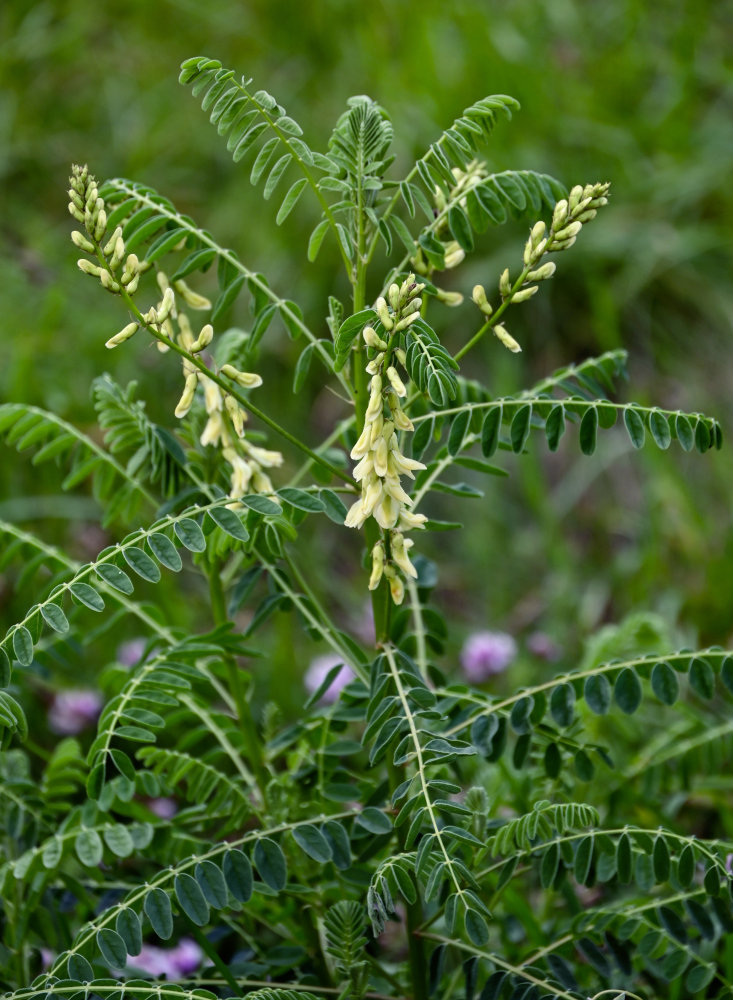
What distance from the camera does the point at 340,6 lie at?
4.13 metres

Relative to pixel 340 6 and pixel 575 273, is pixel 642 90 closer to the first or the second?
pixel 575 273

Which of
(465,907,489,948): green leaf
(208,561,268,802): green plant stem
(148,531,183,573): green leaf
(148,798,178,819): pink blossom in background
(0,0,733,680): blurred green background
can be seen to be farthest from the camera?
(0,0,733,680): blurred green background

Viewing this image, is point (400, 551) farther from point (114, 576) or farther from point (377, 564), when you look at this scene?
point (114, 576)

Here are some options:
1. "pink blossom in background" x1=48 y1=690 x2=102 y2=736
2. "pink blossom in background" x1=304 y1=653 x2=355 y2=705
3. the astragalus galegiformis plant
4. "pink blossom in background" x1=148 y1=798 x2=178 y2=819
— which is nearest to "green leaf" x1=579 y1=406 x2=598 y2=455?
the astragalus galegiformis plant

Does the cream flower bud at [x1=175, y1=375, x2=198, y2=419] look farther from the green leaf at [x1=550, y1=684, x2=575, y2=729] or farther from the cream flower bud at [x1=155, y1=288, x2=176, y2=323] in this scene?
the green leaf at [x1=550, y1=684, x2=575, y2=729]

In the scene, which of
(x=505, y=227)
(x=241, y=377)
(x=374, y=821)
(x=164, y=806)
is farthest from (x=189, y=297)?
(x=505, y=227)

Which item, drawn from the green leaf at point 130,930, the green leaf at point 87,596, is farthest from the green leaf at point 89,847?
the green leaf at point 87,596

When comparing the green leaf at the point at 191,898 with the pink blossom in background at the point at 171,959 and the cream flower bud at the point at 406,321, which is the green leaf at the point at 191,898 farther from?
the cream flower bud at the point at 406,321

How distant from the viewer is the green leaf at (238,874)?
116 cm

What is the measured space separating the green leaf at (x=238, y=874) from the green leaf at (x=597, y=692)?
43cm

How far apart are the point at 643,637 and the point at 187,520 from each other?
1.06 metres

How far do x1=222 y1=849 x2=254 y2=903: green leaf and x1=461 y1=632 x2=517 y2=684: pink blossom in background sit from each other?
3.82 feet

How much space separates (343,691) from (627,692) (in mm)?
343

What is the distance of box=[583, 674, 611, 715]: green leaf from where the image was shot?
125cm
